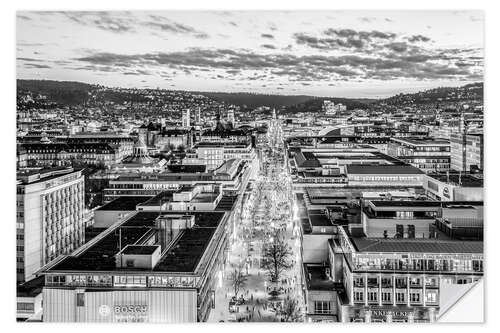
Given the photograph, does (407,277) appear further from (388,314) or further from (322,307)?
(322,307)

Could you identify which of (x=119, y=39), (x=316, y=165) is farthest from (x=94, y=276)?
(x=316, y=165)

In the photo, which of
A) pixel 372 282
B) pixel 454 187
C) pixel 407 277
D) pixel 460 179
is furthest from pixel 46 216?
pixel 460 179

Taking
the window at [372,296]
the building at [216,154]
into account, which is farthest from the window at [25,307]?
the building at [216,154]

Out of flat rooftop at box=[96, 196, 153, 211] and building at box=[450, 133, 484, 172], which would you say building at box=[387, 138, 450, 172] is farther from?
flat rooftop at box=[96, 196, 153, 211]

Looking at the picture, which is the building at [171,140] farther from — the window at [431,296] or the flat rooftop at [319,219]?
the window at [431,296]
